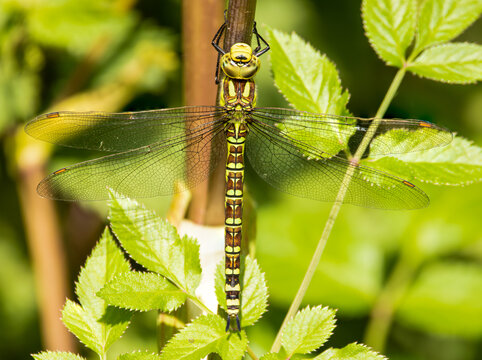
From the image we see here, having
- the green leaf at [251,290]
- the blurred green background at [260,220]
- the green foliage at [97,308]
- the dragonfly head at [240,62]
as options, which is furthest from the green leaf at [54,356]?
the blurred green background at [260,220]

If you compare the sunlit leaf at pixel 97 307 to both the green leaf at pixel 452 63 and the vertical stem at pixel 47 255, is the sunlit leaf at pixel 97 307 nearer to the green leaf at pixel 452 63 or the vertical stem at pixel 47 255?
the green leaf at pixel 452 63

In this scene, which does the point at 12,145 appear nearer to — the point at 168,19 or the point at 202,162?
the point at 168,19

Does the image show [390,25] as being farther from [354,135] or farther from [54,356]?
[54,356]

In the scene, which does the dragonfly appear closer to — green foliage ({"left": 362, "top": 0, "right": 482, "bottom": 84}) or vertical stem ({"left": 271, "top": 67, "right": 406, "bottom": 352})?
vertical stem ({"left": 271, "top": 67, "right": 406, "bottom": 352})

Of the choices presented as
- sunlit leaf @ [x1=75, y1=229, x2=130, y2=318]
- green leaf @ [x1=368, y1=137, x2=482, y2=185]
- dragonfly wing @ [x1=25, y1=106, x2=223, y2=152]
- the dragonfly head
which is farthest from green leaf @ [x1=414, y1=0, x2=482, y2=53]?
sunlit leaf @ [x1=75, y1=229, x2=130, y2=318]

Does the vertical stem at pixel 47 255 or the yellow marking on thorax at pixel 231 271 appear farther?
the vertical stem at pixel 47 255

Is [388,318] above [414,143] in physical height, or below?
below

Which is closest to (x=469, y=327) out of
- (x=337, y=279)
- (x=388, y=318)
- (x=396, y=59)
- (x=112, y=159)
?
(x=388, y=318)
